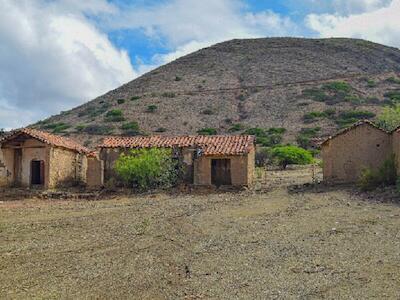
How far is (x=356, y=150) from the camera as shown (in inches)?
991

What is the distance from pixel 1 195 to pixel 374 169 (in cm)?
1844

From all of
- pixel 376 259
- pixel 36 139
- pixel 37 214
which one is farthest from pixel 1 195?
pixel 376 259

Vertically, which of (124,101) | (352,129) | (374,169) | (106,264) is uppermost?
(124,101)

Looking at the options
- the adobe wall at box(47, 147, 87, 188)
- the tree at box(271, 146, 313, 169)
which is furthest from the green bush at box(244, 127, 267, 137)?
the adobe wall at box(47, 147, 87, 188)

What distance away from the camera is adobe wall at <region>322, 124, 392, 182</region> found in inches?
979

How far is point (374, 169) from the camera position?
78.2 feet

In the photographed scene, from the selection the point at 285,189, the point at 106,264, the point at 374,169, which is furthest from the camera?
the point at 285,189

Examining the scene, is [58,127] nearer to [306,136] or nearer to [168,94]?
[168,94]

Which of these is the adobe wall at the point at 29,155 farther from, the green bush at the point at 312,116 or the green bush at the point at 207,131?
the green bush at the point at 312,116

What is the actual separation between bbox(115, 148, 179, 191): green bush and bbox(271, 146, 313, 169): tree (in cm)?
1281

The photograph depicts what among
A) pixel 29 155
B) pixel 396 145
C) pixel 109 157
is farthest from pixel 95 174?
pixel 396 145

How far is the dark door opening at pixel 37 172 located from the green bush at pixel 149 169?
4573 mm

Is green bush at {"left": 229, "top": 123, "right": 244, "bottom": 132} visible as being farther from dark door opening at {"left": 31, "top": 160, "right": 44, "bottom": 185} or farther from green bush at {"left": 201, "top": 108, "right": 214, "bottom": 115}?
dark door opening at {"left": 31, "top": 160, "right": 44, "bottom": 185}

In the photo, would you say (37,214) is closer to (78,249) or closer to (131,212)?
(131,212)
